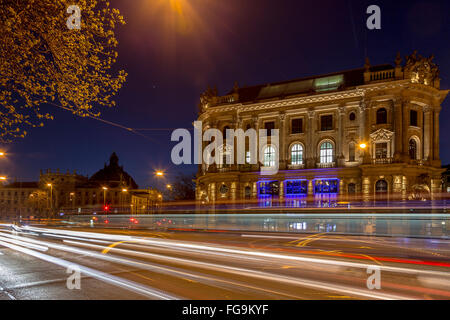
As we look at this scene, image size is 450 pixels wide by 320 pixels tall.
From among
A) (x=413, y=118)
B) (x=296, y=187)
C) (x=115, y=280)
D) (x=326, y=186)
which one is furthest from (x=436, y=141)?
(x=115, y=280)

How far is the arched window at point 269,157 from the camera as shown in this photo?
50562 mm

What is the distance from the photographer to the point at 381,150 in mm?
43781

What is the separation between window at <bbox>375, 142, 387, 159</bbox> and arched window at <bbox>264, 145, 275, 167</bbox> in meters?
13.7

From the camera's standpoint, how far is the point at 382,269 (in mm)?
8992

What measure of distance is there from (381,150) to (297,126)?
11.6 m

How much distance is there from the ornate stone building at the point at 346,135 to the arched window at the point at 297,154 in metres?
0.14

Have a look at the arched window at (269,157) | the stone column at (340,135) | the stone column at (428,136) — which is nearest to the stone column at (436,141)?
the stone column at (428,136)

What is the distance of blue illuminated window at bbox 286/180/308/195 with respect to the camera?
47.4 meters

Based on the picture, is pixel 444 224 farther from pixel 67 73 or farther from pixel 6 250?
pixel 6 250

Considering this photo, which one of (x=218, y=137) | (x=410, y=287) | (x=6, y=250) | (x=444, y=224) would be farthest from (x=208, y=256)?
(x=218, y=137)

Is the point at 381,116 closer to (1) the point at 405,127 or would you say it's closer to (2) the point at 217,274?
(1) the point at 405,127
